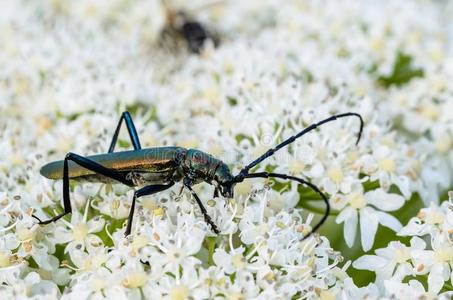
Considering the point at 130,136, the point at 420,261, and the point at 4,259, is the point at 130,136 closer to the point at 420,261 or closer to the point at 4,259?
the point at 4,259

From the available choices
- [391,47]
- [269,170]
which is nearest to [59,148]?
[269,170]

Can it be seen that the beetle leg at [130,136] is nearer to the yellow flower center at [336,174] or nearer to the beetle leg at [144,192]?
the beetle leg at [144,192]

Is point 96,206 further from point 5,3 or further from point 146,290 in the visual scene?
point 5,3

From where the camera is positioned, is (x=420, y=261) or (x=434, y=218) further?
A: (x=434, y=218)

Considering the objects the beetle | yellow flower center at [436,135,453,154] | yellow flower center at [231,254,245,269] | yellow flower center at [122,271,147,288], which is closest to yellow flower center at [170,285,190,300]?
yellow flower center at [122,271,147,288]

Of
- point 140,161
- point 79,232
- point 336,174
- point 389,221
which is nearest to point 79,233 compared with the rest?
point 79,232

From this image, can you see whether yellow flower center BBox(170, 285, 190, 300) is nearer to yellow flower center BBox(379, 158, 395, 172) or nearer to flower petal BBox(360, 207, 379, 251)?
flower petal BBox(360, 207, 379, 251)
